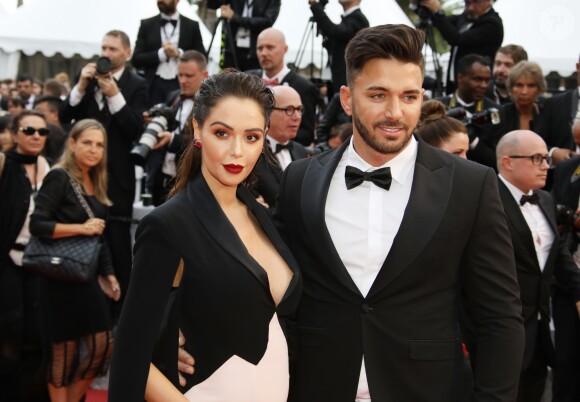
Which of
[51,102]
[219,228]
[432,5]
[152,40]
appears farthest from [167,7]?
[219,228]

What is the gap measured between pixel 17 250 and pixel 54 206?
2.02ft

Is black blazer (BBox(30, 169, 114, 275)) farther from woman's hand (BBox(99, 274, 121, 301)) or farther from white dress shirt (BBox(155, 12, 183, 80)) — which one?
white dress shirt (BBox(155, 12, 183, 80))

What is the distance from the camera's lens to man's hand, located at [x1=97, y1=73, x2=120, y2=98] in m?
5.63

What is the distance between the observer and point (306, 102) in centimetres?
593

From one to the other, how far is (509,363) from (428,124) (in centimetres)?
218

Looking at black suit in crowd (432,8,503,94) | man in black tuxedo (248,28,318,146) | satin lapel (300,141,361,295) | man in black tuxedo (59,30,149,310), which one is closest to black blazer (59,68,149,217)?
man in black tuxedo (59,30,149,310)

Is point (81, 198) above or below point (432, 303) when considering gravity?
below

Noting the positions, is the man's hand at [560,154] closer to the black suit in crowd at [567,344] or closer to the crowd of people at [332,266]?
the black suit in crowd at [567,344]

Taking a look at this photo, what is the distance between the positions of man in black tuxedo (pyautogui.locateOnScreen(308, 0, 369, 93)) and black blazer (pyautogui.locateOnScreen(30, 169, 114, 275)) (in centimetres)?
292

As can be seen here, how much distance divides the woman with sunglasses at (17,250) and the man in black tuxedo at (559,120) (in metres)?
3.64

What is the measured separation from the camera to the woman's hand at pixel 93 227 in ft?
15.7

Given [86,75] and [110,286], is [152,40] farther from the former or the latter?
[110,286]

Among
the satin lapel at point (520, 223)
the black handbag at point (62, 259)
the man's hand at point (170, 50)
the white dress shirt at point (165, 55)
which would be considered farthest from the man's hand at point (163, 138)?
the satin lapel at point (520, 223)

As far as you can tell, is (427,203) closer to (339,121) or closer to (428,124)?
(428,124)
